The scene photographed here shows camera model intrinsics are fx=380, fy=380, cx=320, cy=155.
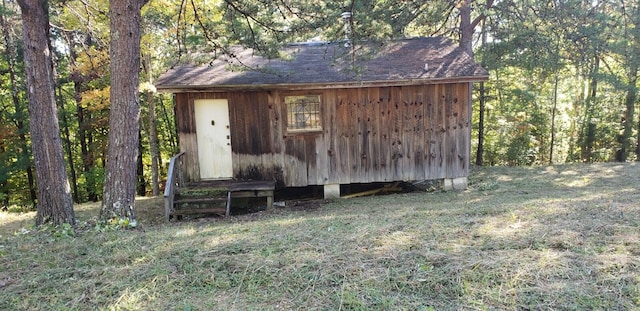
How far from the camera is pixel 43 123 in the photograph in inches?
217

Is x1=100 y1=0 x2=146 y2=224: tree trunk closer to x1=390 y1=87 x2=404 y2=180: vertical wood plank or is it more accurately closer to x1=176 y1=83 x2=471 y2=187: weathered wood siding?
x1=176 y1=83 x2=471 y2=187: weathered wood siding

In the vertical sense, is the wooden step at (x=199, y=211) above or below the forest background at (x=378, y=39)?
below

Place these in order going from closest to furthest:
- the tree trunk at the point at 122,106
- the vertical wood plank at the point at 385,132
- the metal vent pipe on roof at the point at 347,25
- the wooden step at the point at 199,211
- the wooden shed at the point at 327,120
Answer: the tree trunk at the point at 122,106 → the metal vent pipe on roof at the point at 347,25 → the wooden step at the point at 199,211 → the wooden shed at the point at 327,120 → the vertical wood plank at the point at 385,132

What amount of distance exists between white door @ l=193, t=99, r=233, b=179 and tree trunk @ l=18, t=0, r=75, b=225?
3.54m

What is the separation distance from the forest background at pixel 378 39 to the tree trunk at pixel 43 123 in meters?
2.44

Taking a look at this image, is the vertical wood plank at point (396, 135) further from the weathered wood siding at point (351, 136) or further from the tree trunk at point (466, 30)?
the tree trunk at point (466, 30)

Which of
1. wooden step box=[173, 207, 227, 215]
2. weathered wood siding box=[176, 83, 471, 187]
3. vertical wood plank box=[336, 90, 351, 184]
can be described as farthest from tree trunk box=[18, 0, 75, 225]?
vertical wood plank box=[336, 90, 351, 184]

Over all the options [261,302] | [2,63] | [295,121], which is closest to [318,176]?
[295,121]

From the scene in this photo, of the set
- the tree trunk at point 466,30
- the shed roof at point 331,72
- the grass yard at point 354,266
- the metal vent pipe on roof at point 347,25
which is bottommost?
the grass yard at point 354,266

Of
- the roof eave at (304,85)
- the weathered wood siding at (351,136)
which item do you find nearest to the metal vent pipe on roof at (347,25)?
the roof eave at (304,85)

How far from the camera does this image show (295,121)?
9320mm

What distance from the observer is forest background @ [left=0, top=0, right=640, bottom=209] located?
8.32 metres

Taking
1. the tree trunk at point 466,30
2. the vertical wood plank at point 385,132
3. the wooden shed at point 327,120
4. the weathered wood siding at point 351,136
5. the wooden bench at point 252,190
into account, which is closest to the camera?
the wooden bench at point 252,190

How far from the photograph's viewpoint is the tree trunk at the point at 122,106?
5895 millimetres
